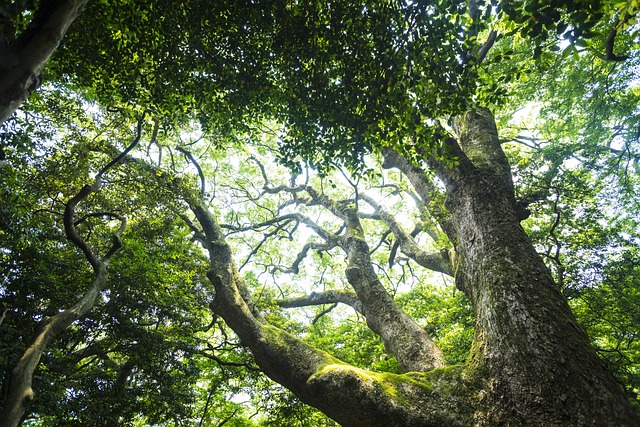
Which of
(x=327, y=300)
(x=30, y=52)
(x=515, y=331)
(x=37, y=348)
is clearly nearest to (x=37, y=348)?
(x=37, y=348)

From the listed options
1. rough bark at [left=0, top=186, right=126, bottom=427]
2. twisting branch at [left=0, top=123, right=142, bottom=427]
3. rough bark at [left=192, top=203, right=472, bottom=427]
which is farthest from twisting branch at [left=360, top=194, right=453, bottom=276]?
rough bark at [left=0, top=186, right=126, bottom=427]

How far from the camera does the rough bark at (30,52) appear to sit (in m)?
1.85

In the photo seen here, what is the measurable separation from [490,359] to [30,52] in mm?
4532

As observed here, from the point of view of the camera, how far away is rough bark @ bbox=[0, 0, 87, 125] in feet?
6.06

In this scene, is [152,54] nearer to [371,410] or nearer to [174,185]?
[174,185]

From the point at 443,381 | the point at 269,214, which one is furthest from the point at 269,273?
the point at 443,381

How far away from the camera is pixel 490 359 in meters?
3.23

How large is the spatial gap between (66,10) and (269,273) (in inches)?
410

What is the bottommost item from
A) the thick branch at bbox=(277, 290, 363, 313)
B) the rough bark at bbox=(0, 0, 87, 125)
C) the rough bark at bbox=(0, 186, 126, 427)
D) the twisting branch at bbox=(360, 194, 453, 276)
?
the rough bark at bbox=(0, 186, 126, 427)

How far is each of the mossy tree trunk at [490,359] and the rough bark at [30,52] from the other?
4.00m

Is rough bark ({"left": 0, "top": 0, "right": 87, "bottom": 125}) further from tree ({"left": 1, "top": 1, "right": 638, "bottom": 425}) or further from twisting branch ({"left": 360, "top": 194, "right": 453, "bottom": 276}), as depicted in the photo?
twisting branch ({"left": 360, "top": 194, "right": 453, "bottom": 276})

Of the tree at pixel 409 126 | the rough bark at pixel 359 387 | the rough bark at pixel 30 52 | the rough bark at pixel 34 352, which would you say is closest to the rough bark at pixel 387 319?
the tree at pixel 409 126

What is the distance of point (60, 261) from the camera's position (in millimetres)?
6770

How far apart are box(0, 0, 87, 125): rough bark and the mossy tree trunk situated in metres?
4.00
